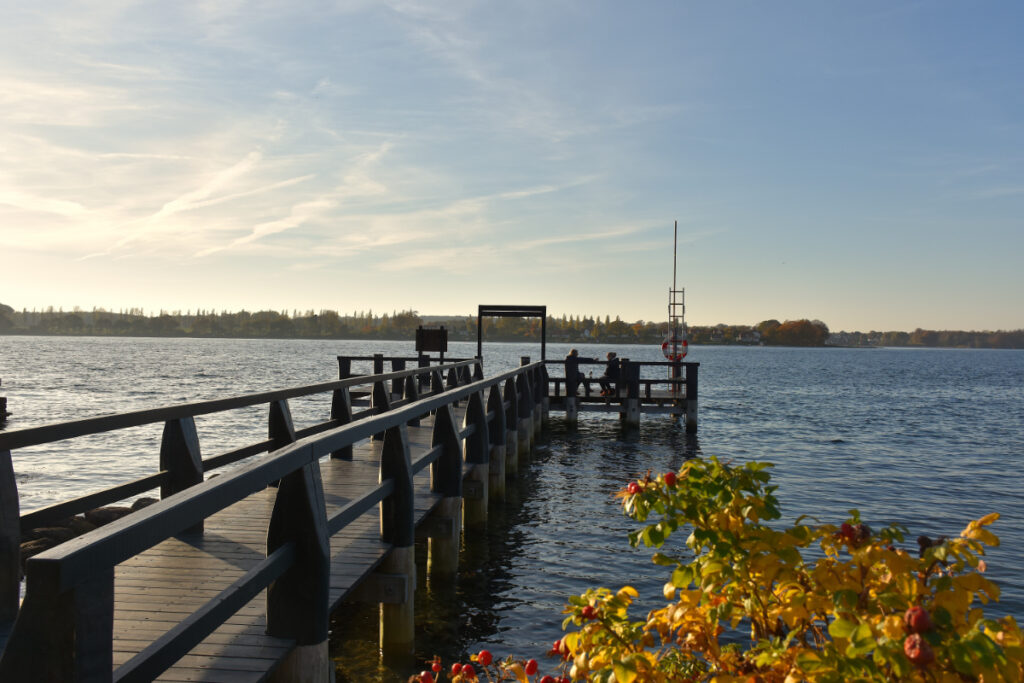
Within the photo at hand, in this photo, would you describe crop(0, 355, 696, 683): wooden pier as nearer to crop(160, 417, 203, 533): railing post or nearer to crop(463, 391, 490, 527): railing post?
crop(160, 417, 203, 533): railing post

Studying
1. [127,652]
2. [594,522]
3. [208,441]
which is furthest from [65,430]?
[208,441]

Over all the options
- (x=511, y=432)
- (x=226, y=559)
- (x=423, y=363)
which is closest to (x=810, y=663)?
(x=226, y=559)

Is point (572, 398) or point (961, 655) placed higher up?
point (961, 655)

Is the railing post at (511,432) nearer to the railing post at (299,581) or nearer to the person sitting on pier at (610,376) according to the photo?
the person sitting on pier at (610,376)

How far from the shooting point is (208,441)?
84.3 feet

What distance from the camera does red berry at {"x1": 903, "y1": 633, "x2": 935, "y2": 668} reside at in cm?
166

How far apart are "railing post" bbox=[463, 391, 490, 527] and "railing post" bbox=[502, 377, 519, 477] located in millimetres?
4295

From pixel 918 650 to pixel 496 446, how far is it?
39.7 feet

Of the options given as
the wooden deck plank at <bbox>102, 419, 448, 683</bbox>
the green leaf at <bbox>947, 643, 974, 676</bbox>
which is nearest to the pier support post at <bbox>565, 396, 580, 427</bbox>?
the wooden deck plank at <bbox>102, 419, 448, 683</bbox>

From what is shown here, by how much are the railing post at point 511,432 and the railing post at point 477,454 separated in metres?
4.30

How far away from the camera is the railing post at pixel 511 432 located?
1641cm

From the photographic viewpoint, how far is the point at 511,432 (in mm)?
16359

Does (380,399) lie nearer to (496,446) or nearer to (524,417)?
(496,446)

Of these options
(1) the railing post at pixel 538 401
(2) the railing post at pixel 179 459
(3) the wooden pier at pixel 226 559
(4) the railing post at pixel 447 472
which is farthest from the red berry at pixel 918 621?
(1) the railing post at pixel 538 401
